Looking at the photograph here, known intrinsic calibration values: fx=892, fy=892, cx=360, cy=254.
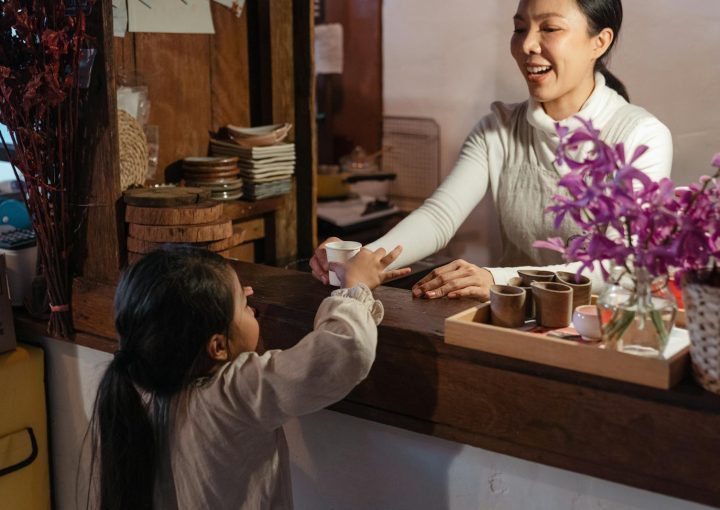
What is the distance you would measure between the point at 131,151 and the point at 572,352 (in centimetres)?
149

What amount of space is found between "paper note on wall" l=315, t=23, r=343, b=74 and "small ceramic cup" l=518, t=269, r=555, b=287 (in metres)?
3.70

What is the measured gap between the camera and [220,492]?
70.6 inches

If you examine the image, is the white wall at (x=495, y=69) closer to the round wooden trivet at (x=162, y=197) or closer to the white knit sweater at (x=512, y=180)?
the white knit sweater at (x=512, y=180)

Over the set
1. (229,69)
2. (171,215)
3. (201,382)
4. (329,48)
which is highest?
(329,48)

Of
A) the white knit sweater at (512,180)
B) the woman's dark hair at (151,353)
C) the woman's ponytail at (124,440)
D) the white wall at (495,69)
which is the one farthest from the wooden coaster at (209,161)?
the white wall at (495,69)

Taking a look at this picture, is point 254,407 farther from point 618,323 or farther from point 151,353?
point 618,323

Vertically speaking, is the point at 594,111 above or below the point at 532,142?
above

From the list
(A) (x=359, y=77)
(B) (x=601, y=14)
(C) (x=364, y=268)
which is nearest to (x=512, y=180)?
(B) (x=601, y=14)

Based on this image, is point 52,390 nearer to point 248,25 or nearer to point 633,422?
point 248,25

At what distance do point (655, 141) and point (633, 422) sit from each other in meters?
1.01

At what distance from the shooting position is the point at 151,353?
5.69ft

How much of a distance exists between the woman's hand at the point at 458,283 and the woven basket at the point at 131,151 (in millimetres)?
953

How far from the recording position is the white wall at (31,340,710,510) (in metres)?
1.77

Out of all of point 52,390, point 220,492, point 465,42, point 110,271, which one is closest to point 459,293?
point 220,492
